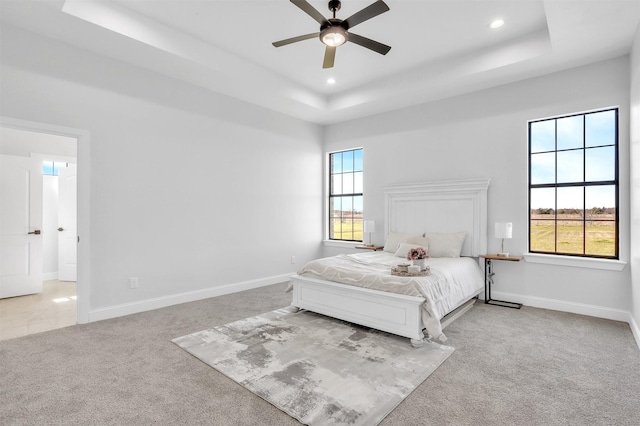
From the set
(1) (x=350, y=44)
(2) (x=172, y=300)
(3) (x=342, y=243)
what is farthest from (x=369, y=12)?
(3) (x=342, y=243)

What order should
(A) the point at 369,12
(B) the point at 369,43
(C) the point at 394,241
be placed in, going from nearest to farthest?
(A) the point at 369,12 < (B) the point at 369,43 < (C) the point at 394,241

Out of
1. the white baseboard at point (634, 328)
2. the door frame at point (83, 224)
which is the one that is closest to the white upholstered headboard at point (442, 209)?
the white baseboard at point (634, 328)

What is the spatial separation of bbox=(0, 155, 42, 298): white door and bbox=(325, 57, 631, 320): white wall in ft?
17.7

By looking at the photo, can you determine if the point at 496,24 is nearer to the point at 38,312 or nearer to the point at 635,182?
the point at 635,182

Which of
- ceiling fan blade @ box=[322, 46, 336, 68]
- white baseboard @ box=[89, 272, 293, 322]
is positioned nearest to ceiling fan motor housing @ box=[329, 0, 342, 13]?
ceiling fan blade @ box=[322, 46, 336, 68]

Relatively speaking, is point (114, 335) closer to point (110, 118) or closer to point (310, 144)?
point (110, 118)

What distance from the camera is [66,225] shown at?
5664mm

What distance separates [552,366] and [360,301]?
1658mm

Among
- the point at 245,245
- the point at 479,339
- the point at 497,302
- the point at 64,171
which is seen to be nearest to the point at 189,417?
the point at 479,339

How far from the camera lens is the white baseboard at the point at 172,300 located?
3.69 m

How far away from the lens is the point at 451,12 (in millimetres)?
3291

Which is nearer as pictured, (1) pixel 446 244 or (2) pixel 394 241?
(1) pixel 446 244

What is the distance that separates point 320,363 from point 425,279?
→ 1.27m

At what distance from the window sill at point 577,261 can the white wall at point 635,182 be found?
0.76ft
